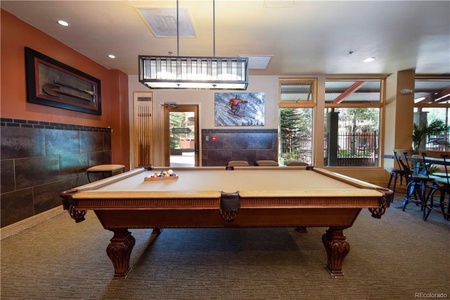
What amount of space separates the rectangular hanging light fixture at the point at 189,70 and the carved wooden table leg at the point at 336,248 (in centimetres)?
179

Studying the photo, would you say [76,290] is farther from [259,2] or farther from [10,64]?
[259,2]

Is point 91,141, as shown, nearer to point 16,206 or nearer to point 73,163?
point 73,163

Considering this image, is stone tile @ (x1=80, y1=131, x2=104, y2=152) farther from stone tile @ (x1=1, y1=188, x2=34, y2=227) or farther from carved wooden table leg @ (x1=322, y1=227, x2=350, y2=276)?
carved wooden table leg @ (x1=322, y1=227, x2=350, y2=276)

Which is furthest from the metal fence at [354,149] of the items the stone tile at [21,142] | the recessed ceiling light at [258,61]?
the stone tile at [21,142]

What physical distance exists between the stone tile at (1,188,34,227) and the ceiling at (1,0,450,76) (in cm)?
244

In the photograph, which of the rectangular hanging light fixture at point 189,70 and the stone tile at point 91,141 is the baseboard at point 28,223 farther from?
the rectangular hanging light fixture at point 189,70

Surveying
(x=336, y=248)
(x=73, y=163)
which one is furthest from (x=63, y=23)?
(x=336, y=248)

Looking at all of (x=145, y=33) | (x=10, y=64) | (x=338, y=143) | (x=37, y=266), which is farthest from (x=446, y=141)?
(x=10, y=64)

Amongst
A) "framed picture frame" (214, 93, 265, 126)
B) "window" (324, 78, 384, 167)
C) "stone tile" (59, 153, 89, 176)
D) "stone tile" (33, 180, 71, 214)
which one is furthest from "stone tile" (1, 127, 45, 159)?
"window" (324, 78, 384, 167)

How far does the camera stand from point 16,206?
2828 millimetres

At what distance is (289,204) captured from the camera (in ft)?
5.22

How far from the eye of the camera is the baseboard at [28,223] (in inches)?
106

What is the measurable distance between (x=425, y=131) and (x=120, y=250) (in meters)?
6.85

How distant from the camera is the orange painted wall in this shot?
107 inches
